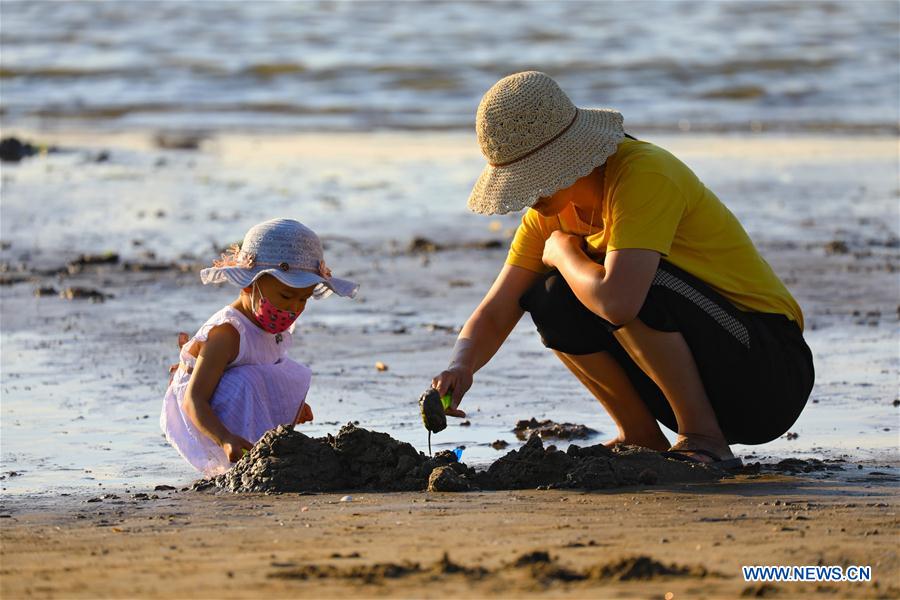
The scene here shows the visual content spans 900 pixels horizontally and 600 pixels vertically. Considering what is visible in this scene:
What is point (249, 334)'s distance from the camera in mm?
4484

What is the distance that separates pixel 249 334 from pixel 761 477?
1612mm

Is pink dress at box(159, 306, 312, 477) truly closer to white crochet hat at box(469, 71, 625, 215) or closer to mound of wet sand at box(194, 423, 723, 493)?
mound of wet sand at box(194, 423, 723, 493)

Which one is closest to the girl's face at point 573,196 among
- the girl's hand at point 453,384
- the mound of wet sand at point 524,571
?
the girl's hand at point 453,384

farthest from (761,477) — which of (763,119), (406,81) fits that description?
(406,81)

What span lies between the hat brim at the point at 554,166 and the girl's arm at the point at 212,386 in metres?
0.93

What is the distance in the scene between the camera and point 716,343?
4.21 metres

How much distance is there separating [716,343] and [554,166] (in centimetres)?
74

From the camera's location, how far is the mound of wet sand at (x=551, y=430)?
4906 millimetres

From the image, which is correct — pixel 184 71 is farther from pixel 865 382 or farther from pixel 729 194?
pixel 865 382

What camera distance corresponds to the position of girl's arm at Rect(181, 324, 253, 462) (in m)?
4.27

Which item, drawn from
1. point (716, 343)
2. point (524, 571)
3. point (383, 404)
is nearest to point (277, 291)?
point (383, 404)

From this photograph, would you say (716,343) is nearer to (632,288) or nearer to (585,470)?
(632,288)

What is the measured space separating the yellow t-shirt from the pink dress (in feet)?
2.67

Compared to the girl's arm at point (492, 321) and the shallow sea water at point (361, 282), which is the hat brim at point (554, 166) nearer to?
the girl's arm at point (492, 321)
